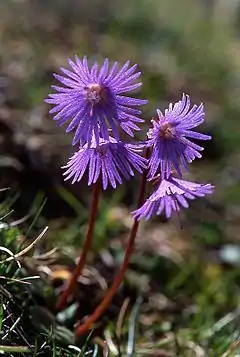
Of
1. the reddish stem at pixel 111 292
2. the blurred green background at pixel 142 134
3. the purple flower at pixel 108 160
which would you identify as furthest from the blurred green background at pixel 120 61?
the purple flower at pixel 108 160

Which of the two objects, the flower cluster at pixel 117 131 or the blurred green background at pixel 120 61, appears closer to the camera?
the flower cluster at pixel 117 131

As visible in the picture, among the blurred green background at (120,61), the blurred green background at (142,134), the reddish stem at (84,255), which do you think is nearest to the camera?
the reddish stem at (84,255)

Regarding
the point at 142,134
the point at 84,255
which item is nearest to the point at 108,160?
the point at 84,255

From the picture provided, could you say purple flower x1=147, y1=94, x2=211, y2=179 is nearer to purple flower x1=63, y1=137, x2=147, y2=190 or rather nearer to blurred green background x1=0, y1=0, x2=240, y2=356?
purple flower x1=63, y1=137, x2=147, y2=190

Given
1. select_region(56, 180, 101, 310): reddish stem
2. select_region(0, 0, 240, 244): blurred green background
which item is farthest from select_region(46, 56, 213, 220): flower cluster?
select_region(0, 0, 240, 244): blurred green background

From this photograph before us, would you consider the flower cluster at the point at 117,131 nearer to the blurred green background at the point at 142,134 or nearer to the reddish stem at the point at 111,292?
the reddish stem at the point at 111,292

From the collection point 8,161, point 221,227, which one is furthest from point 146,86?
point 8,161

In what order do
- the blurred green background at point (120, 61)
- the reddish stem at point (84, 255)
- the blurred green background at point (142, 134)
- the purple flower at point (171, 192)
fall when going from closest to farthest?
the purple flower at point (171, 192), the reddish stem at point (84, 255), the blurred green background at point (142, 134), the blurred green background at point (120, 61)
